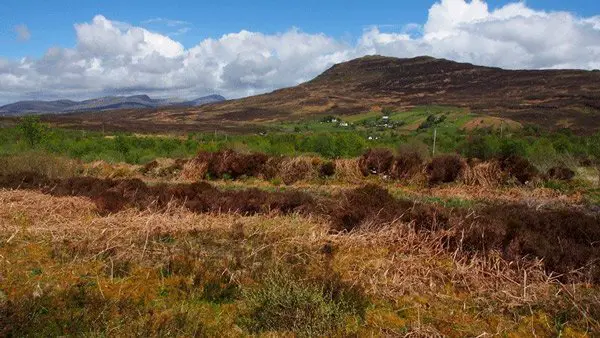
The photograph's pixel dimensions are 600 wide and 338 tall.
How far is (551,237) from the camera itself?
25.5 feet

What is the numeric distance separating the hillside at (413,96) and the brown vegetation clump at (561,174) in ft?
159

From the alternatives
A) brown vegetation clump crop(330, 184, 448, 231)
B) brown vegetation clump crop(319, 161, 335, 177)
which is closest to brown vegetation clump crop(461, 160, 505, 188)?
brown vegetation clump crop(319, 161, 335, 177)

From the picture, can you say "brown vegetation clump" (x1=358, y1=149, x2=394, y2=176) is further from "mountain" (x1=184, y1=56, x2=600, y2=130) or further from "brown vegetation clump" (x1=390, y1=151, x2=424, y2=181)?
"mountain" (x1=184, y1=56, x2=600, y2=130)

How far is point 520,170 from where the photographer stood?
16.2 m

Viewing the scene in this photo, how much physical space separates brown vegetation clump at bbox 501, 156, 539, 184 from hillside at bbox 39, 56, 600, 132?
49165mm

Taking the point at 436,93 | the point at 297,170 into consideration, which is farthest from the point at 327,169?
the point at 436,93

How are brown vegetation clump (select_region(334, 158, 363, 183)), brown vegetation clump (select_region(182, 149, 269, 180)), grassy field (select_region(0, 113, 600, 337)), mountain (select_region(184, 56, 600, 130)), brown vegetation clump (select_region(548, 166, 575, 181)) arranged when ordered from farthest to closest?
mountain (select_region(184, 56, 600, 130))
brown vegetation clump (select_region(182, 149, 269, 180))
brown vegetation clump (select_region(334, 158, 363, 183))
brown vegetation clump (select_region(548, 166, 575, 181))
grassy field (select_region(0, 113, 600, 337))

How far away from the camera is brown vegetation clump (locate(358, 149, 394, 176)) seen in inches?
704

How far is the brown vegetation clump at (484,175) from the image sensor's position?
1606 cm

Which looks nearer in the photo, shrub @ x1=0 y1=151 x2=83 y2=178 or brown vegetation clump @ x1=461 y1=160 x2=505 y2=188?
brown vegetation clump @ x1=461 y1=160 x2=505 y2=188

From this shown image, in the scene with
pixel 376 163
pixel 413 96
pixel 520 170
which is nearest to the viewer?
pixel 520 170

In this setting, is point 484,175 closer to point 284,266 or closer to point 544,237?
point 544,237

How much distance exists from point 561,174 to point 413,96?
10993 centimetres

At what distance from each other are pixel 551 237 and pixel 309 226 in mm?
4043
